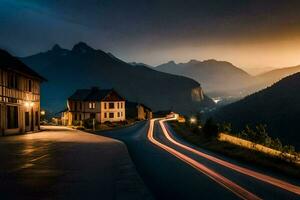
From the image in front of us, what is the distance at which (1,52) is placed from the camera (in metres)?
43.1

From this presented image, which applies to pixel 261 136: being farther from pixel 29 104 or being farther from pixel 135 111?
pixel 29 104

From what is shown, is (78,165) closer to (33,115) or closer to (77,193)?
(77,193)

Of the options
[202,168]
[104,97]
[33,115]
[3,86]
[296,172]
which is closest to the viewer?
[296,172]

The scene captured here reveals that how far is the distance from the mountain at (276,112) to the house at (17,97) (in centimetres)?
8914

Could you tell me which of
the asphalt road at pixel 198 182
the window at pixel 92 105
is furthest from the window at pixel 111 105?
the asphalt road at pixel 198 182

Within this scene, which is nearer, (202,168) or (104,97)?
(202,168)

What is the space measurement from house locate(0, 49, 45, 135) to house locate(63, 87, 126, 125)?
1245 inches

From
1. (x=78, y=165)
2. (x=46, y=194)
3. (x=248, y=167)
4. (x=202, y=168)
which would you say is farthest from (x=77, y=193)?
Answer: (x=248, y=167)

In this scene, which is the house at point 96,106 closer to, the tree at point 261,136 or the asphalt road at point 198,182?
the tree at point 261,136

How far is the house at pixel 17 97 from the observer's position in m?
37.7

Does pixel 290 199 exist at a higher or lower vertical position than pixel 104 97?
lower

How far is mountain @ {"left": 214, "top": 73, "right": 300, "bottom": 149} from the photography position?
135375 mm

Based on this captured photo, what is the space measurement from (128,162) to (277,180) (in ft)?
28.1

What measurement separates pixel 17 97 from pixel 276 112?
140280 millimetres
